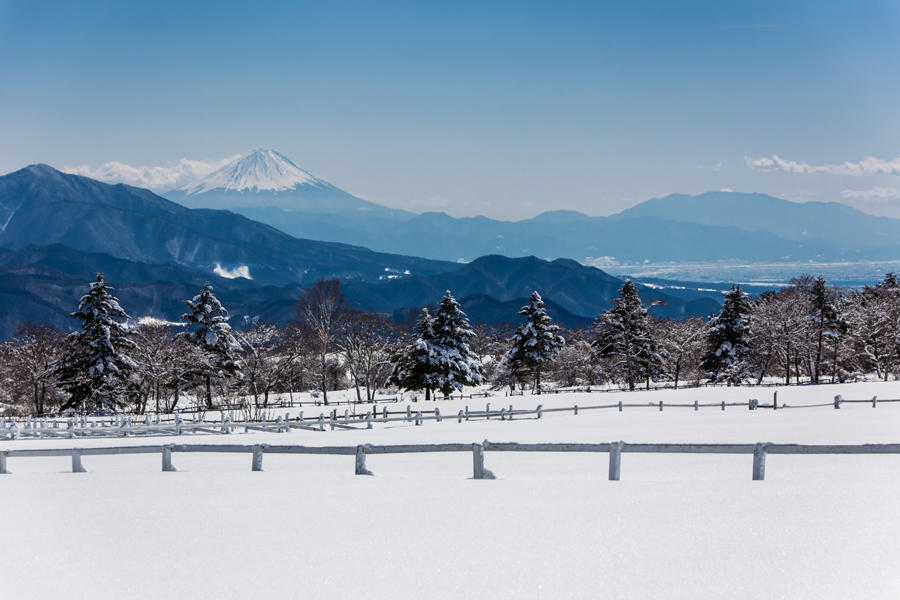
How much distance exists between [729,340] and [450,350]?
27.0 metres

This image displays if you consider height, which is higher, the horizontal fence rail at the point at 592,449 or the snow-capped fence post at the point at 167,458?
the horizontal fence rail at the point at 592,449

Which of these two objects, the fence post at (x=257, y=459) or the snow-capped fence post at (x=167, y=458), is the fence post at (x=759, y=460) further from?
the snow-capped fence post at (x=167, y=458)

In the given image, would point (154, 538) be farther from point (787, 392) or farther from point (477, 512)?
point (787, 392)

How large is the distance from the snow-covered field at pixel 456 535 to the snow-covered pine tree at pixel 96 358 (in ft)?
136

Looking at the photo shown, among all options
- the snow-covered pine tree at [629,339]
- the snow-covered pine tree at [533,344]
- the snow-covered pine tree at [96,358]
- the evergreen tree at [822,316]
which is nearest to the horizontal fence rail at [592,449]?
the snow-covered pine tree at [96,358]

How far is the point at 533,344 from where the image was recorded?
66938mm

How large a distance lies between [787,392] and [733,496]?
1760 inches

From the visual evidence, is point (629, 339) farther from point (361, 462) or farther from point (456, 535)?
point (456, 535)

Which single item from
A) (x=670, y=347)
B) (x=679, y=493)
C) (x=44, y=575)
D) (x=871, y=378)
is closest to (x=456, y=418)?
(x=679, y=493)

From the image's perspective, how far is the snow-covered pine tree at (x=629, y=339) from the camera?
68.1 metres

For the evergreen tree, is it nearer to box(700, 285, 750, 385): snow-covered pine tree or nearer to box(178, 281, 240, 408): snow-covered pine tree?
box(700, 285, 750, 385): snow-covered pine tree

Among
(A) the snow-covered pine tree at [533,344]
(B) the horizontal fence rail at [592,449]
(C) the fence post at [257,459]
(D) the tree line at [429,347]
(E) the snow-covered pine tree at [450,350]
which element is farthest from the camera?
(A) the snow-covered pine tree at [533,344]

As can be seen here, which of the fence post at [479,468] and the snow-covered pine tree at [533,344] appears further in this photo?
the snow-covered pine tree at [533,344]

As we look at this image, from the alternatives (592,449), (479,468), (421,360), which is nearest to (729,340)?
(421,360)
